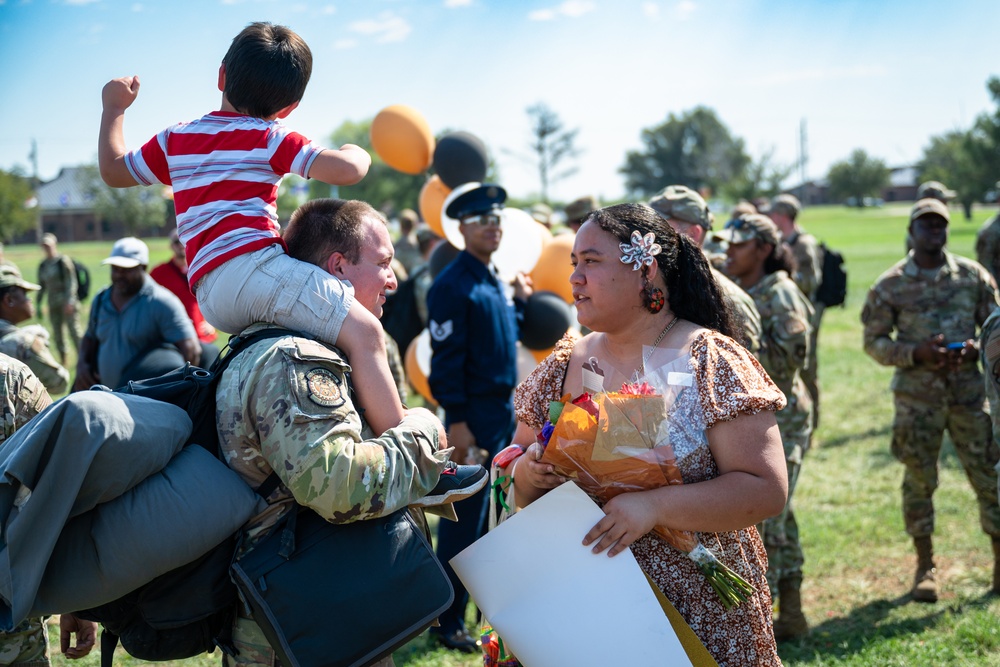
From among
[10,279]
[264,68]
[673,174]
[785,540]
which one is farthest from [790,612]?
[673,174]

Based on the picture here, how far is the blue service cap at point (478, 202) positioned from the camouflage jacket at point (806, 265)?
15.6 ft

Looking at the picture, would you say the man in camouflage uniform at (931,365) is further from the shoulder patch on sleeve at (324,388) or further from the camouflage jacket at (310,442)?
the shoulder patch on sleeve at (324,388)

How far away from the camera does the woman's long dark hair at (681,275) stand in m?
2.64

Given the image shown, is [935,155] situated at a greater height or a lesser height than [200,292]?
lesser

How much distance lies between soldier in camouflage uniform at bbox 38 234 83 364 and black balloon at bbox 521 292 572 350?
11.6m

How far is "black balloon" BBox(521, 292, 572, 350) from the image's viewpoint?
611 cm

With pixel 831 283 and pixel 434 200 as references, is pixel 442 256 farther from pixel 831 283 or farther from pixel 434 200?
pixel 831 283

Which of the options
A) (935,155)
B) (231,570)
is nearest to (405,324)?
(231,570)

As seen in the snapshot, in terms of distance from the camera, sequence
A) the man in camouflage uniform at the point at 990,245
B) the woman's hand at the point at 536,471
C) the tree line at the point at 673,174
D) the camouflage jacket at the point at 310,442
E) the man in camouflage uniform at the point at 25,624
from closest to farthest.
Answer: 1. the camouflage jacket at the point at 310,442
2. the woman's hand at the point at 536,471
3. the man in camouflage uniform at the point at 25,624
4. the man in camouflage uniform at the point at 990,245
5. the tree line at the point at 673,174

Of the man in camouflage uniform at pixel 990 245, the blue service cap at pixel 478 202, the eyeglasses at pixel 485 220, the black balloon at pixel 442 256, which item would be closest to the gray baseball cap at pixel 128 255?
the black balloon at pixel 442 256

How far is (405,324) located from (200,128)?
512cm

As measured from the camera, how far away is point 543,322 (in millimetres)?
6113

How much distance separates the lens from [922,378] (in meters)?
5.71

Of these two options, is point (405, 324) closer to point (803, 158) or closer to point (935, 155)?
point (803, 158)
